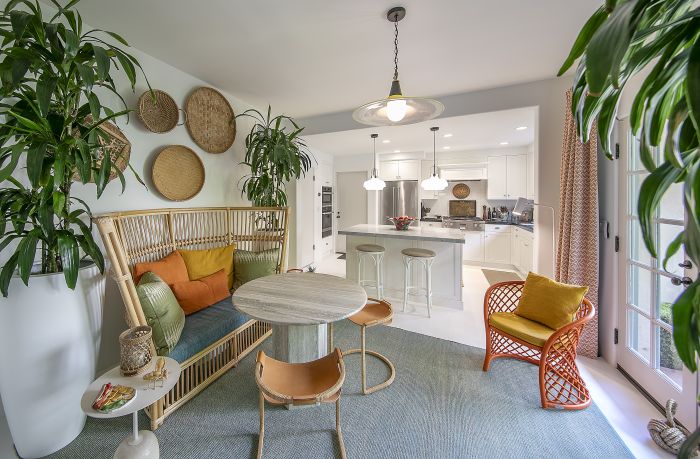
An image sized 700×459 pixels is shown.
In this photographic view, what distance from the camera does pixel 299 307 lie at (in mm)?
1537

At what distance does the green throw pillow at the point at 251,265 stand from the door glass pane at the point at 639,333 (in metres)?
2.95

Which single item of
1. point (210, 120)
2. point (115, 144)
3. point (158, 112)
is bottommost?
point (115, 144)

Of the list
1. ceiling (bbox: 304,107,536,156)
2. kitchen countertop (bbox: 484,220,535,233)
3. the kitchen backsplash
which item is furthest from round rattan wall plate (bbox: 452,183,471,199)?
kitchen countertop (bbox: 484,220,535,233)

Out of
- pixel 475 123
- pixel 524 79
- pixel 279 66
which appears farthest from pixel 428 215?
pixel 279 66

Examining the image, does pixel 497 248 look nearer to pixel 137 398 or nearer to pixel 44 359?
pixel 137 398

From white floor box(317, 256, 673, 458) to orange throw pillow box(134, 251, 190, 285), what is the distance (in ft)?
6.93

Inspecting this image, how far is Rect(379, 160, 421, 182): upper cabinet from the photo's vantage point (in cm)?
589

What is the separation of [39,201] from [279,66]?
6.66 ft

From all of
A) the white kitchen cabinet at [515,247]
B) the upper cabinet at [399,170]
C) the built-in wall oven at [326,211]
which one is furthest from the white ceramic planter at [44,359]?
the white kitchen cabinet at [515,247]

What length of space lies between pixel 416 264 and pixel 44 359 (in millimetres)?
3260

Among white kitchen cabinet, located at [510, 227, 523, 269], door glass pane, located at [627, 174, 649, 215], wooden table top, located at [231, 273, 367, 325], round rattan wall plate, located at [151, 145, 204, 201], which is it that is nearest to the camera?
wooden table top, located at [231, 273, 367, 325]

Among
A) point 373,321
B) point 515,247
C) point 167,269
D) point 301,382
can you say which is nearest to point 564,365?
point 373,321

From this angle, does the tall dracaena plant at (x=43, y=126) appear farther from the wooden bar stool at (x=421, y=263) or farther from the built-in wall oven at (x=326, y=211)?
the built-in wall oven at (x=326, y=211)

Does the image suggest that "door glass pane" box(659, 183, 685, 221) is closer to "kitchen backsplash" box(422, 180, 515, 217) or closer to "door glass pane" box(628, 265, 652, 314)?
"door glass pane" box(628, 265, 652, 314)
